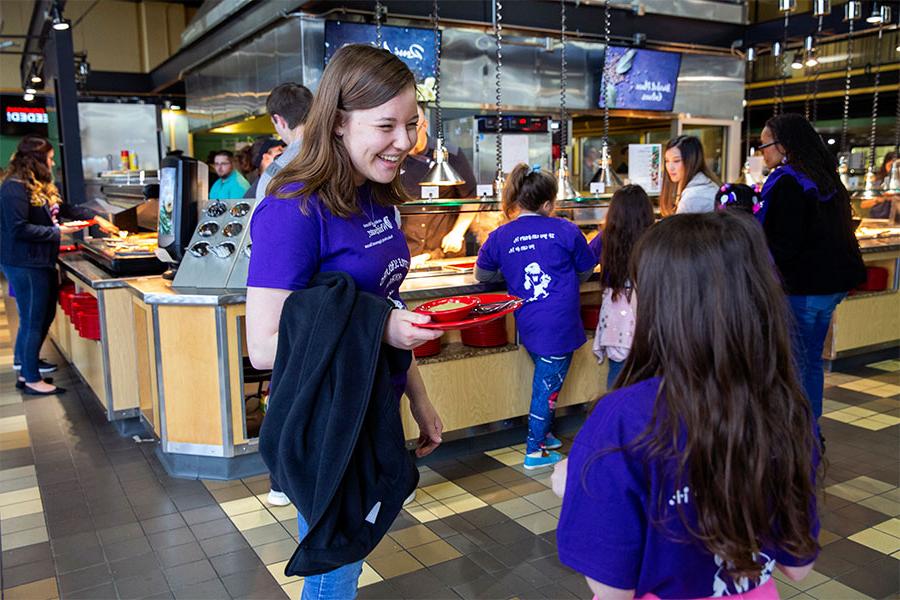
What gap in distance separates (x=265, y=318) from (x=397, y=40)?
16.0ft

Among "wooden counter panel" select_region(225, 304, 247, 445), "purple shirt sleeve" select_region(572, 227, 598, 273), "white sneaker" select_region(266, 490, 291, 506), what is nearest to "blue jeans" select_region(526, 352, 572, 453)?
"purple shirt sleeve" select_region(572, 227, 598, 273)

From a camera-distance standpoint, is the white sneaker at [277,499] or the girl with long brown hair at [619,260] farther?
the girl with long brown hair at [619,260]

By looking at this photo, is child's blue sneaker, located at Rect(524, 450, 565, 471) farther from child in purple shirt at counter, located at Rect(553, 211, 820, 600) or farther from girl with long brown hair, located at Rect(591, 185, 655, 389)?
child in purple shirt at counter, located at Rect(553, 211, 820, 600)

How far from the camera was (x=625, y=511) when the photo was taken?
1140mm

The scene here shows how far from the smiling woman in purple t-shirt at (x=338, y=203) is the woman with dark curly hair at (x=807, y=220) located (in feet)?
8.97

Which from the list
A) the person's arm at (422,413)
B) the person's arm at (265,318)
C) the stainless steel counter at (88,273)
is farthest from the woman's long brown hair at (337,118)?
the stainless steel counter at (88,273)

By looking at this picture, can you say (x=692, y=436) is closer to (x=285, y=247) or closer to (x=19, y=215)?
(x=285, y=247)

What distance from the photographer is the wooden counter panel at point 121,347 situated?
176 inches

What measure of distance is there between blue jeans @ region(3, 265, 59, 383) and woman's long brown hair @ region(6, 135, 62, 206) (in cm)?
55

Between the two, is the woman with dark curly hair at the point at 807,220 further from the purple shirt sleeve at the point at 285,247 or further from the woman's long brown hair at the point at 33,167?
the woman's long brown hair at the point at 33,167

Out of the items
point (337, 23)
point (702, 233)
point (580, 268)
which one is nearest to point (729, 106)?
point (337, 23)

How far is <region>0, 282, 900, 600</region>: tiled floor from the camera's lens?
284 centimetres

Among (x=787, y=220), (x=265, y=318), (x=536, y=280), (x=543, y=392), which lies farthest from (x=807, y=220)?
(x=265, y=318)

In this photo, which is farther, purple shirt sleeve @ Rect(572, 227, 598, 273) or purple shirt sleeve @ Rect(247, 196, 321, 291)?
purple shirt sleeve @ Rect(572, 227, 598, 273)
